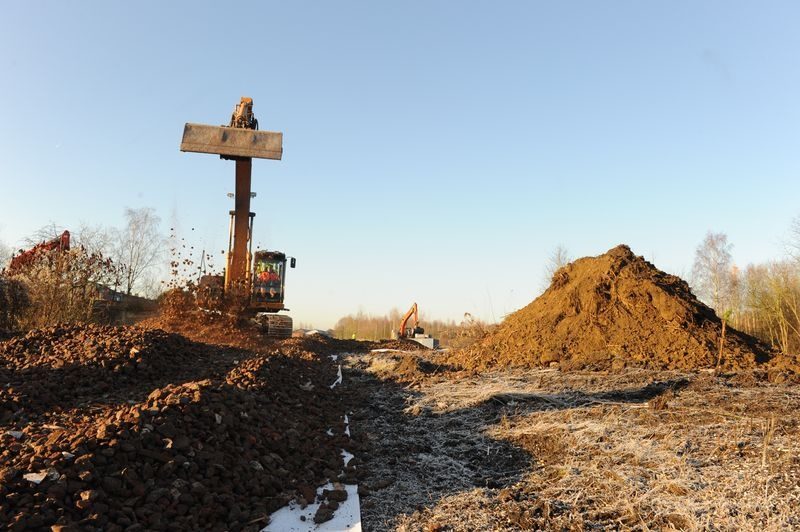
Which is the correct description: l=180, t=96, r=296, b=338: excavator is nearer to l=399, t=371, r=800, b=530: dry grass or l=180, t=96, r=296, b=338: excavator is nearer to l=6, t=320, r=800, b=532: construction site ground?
l=6, t=320, r=800, b=532: construction site ground

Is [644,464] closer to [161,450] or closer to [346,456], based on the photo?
[346,456]

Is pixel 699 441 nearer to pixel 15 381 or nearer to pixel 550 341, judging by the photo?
pixel 550 341

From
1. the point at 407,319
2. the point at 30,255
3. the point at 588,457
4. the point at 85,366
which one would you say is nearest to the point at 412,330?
the point at 407,319

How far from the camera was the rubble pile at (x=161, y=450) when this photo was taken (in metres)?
2.91

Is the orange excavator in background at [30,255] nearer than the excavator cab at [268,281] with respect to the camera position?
Yes

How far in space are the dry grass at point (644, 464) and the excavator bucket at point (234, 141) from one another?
9420mm

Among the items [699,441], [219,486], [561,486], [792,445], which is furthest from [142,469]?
[792,445]

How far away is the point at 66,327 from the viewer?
31.2ft

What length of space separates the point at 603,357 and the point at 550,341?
3.72ft

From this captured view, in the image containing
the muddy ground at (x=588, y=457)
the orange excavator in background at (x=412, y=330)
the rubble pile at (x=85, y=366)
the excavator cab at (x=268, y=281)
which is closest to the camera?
the muddy ground at (x=588, y=457)

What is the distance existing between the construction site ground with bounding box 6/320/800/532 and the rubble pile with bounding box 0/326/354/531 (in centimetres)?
1

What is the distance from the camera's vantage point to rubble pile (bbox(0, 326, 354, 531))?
2.91 m

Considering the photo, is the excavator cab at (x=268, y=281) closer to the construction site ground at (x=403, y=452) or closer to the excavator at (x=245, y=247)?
the excavator at (x=245, y=247)

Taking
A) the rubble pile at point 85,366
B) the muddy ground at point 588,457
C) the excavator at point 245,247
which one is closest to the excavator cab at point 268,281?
the excavator at point 245,247
